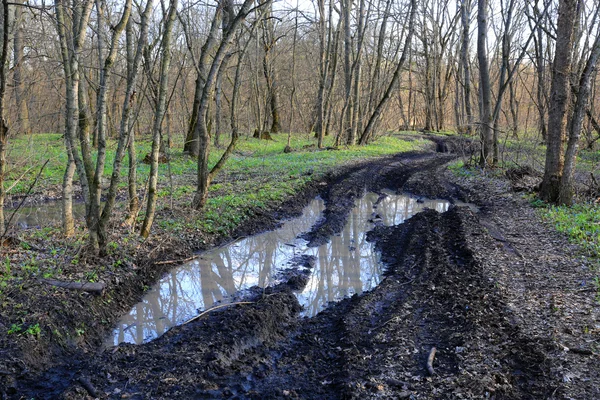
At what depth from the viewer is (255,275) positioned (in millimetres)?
7746

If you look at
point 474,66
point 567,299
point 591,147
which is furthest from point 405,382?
point 474,66

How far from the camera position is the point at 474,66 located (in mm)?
46000

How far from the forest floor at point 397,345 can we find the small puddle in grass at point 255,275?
1.17 ft

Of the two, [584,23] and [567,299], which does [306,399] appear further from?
[584,23]

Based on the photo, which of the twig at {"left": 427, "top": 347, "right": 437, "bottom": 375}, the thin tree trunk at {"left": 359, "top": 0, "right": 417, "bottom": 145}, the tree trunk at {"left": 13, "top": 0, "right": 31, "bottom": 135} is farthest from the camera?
the thin tree trunk at {"left": 359, "top": 0, "right": 417, "bottom": 145}

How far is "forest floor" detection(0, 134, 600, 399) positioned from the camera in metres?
4.07

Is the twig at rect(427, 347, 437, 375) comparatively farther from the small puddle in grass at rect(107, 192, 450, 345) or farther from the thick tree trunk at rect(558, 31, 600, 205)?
the thick tree trunk at rect(558, 31, 600, 205)

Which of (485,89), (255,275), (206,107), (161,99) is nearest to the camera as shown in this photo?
(161,99)

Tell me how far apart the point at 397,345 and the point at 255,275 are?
11.3 feet

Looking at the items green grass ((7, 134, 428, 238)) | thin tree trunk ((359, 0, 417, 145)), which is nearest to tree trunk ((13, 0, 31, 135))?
green grass ((7, 134, 428, 238))

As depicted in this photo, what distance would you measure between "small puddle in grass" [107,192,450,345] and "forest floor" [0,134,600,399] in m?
0.36

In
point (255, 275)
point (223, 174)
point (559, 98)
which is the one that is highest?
point (559, 98)

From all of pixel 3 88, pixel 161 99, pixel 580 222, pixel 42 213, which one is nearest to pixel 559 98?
pixel 580 222

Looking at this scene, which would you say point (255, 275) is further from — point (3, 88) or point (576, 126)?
point (576, 126)
